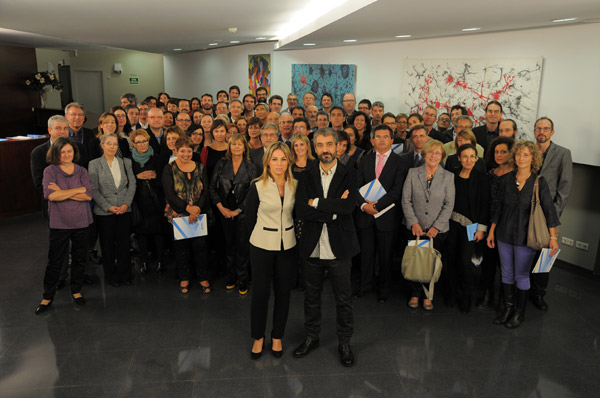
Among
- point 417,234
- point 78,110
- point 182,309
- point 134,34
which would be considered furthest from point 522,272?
point 134,34

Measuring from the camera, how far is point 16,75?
1291cm

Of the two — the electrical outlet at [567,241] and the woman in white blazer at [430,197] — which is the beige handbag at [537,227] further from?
the electrical outlet at [567,241]

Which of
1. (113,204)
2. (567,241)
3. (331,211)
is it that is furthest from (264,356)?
(567,241)

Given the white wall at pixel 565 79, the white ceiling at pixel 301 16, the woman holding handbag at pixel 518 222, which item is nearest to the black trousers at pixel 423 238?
the woman holding handbag at pixel 518 222

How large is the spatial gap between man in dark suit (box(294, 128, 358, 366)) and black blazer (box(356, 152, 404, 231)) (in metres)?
Result: 1.08

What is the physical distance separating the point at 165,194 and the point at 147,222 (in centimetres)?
49

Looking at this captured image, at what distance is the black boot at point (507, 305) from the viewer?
4367 millimetres

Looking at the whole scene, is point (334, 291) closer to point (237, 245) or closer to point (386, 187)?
point (386, 187)

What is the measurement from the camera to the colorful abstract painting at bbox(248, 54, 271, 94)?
11.6 m

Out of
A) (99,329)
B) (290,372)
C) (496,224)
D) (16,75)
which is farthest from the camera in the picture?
(16,75)

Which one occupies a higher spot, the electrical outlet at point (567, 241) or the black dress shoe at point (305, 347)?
the electrical outlet at point (567, 241)

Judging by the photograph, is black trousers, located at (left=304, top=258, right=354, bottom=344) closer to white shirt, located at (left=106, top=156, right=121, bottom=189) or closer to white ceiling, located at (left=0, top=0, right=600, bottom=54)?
white ceiling, located at (left=0, top=0, right=600, bottom=54)

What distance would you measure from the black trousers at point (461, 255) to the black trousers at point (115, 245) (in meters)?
3.47

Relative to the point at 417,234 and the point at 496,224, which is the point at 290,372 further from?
the point at 496,224
